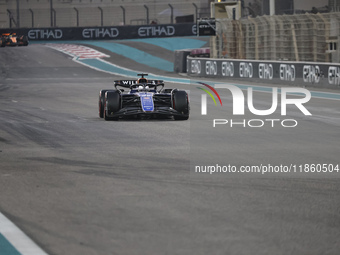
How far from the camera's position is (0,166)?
1000cm

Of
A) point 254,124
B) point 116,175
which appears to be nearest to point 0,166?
point 116,175

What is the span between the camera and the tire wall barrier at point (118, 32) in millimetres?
58688

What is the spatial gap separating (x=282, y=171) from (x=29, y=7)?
60889 millimetres

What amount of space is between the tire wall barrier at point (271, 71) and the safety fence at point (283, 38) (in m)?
1.42

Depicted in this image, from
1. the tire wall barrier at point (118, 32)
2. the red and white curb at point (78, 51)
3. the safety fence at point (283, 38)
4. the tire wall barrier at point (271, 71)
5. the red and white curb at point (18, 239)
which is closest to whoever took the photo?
the red and white curb at point (18, 239)

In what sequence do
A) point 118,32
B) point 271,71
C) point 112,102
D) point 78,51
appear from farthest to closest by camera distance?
point 118,32
point 78,51
point 271,71
point 112,102

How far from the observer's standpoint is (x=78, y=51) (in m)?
52.6

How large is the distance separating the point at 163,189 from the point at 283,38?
26.8 metres

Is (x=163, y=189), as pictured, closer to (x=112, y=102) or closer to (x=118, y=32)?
(x=112, y=102)

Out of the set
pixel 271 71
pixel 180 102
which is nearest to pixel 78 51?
pixel 271 71

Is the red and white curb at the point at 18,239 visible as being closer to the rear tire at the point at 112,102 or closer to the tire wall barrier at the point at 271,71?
the rear tire at the point at 112,102

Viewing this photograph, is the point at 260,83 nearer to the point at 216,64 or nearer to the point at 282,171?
the point at 216,64

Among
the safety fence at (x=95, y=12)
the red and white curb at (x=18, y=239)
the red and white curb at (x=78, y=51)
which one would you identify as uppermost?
the safety fence at (x=95, y=12)

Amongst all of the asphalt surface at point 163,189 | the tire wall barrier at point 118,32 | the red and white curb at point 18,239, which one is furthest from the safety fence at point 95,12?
the red and white curb at point 18,239
